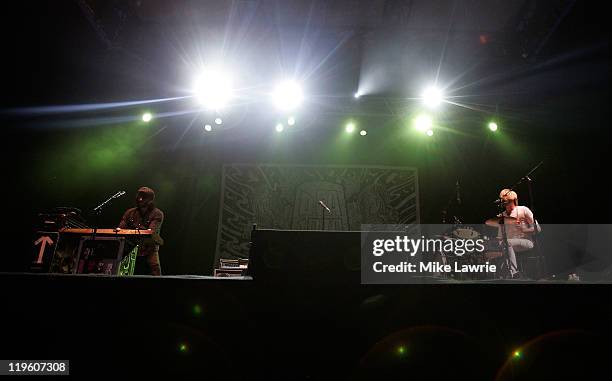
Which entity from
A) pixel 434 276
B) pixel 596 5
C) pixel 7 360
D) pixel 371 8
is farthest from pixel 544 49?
pixel 7 360

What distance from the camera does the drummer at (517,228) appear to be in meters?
4.54

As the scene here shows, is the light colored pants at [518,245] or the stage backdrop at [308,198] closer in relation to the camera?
the light colored pants at [518,245]

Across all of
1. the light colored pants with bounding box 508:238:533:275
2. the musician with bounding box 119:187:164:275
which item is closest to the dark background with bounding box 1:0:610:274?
the musician with bounding box 119:187:164:275

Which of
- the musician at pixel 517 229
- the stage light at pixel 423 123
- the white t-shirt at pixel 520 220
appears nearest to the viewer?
the musician at pixel 517 229

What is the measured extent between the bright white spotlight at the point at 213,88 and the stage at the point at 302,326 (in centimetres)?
553

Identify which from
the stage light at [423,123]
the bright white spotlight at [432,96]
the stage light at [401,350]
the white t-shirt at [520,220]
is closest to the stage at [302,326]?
the stage light at [401,350]

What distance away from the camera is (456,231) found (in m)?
4.73

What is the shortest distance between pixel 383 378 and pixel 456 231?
10.1 feet

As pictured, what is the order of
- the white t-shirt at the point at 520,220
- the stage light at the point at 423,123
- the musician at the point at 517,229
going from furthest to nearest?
1. the stage light at the point at 423,123
2. the white t-shirt at the point at 520,220
3. the musician at the point at 517,229

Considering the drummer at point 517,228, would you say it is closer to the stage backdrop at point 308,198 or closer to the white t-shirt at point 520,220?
the white t-shirt at point 520,220

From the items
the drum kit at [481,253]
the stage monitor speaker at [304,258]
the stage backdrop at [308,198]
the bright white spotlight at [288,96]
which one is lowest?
the stage monitor speaker at [304,258]

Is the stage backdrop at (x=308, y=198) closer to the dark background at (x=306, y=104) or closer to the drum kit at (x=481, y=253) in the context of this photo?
the dark background at (x=306, y=104)

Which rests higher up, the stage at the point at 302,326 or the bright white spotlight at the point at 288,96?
the bright white spotlight at the point at 288,96

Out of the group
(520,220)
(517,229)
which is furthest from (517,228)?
(520,220)
